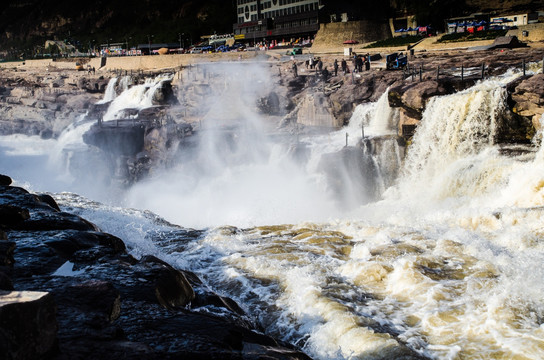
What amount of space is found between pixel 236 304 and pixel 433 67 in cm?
2182

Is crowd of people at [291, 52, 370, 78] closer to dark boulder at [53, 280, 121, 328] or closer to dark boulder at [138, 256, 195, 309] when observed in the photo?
dark boulder at [138, 256, 195, 309]

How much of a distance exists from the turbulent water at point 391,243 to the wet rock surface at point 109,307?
1545 millimetres

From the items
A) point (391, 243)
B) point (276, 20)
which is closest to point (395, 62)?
point (391, 243)

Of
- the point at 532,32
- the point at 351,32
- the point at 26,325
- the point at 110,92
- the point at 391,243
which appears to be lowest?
the point at 391,243

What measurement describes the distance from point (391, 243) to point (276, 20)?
66649mm

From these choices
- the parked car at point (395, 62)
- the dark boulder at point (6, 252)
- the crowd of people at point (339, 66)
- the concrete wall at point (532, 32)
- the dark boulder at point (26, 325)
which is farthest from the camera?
the concrete wall at point (532, 32)

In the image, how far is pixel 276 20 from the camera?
75.4 meters

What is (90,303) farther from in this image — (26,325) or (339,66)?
(339,66)

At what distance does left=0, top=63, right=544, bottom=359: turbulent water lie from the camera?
915 cm

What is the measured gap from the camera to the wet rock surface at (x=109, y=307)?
5922 mm

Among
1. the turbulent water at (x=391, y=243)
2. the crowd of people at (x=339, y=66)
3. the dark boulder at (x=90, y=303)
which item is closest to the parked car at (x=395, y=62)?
the crowd of people at (x=339, y=66)

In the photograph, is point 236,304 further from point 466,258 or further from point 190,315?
point 466,258

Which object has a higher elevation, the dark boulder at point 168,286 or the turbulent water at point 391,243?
the dark boulder at point 168,286

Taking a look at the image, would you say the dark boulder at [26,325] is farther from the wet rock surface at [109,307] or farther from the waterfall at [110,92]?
the waterfall at [110,92]
